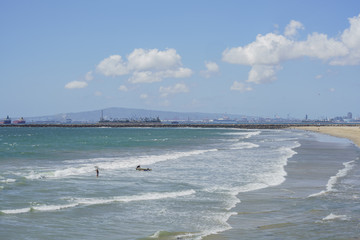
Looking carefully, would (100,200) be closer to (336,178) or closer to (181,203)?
(181,203)

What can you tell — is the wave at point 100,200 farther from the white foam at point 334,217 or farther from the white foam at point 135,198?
the white foam at point 334,217

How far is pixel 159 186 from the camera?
944 inches

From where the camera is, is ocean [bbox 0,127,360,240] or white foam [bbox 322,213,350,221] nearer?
ocean [bbox 0,127,360,240]

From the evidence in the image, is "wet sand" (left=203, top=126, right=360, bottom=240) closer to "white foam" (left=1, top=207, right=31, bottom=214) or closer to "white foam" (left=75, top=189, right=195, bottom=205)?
"white foam" (left=75, top=189, right=195, bottom=205)

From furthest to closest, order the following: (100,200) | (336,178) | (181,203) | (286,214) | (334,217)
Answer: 1. (336,178)
2. (100,200)
3. (181,203)
4. (286,214)
5. (334,217)

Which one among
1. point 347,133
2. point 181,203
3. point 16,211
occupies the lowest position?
point 181,203

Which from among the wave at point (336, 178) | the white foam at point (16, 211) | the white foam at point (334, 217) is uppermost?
the white foam at point (16, 211)

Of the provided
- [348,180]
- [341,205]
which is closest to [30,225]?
[341,205]

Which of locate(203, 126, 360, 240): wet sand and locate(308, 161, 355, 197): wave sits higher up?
locate(308, 161, 355, 197): wave

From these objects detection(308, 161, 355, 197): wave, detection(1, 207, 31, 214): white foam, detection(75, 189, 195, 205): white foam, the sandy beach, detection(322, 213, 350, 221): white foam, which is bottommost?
detection(75, 189, 195, 205): white foam

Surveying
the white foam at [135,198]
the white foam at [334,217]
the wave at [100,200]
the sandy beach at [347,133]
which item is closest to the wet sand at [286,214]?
the white foam at [334,217]

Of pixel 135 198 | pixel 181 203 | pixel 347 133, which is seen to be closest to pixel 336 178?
pixel 181 203

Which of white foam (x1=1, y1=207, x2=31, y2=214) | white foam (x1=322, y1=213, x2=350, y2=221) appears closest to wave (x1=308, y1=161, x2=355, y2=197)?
white foam (x1=322, y1=213, x2=350, y2=221)

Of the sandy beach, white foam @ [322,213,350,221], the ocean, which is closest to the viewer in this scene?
the ocean
